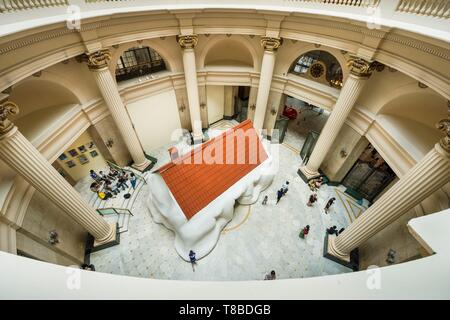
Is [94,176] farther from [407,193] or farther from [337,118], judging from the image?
[407,193]

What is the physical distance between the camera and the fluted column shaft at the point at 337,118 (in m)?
8.42

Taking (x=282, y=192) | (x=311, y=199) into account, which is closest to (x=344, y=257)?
(x=311, y=199)

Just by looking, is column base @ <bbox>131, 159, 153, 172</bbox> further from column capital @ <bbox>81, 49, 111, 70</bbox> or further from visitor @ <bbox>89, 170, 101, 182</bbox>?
column capital @ <bbox>81, 49, 111, 70</bbox>

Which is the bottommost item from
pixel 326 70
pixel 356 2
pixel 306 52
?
pixel 356 2

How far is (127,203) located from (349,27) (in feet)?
42.3

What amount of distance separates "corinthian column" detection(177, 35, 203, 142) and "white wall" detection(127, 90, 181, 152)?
1487 mm

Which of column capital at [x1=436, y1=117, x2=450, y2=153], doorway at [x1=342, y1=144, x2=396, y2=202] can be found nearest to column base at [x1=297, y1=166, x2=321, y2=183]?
doorway at [x1=342, y1=144, x2=396, y2=202]

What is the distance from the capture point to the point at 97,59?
820cm

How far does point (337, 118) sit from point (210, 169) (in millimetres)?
6419

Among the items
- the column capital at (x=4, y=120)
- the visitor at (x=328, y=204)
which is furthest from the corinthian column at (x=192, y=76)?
the visitor at (x=328, y=204)

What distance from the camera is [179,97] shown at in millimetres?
13172

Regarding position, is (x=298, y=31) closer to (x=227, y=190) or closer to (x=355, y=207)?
(x=227, y=190)

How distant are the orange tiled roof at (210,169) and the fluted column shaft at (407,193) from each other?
5.20m

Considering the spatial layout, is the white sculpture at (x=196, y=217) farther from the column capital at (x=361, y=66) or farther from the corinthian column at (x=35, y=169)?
the column capital at (x=361, y=66)
